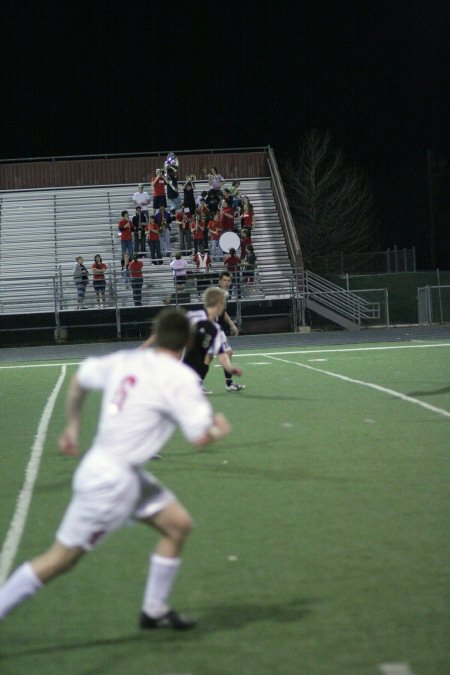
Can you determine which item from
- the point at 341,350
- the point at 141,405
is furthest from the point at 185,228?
the point at 141,405

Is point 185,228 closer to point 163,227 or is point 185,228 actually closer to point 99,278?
point 163,227

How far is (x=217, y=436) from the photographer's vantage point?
4887mm

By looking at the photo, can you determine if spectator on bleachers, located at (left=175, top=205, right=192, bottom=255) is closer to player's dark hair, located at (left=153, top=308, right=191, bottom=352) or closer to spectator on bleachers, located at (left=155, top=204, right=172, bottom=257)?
spectator on bleachers, located at (left=155, top=204, right=172, bottom=257)

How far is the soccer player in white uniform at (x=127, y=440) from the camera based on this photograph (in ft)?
16.2

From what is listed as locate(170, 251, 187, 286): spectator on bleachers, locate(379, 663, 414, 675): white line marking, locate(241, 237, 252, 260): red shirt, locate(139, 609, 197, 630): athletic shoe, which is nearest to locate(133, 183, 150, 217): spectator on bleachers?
locate(241, 237, 252, 260): red shirt

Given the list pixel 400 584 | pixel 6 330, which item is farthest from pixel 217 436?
pixel 6 330

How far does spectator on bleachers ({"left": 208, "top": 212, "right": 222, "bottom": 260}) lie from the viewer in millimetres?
37250

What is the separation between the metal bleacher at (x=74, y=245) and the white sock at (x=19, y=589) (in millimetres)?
28827

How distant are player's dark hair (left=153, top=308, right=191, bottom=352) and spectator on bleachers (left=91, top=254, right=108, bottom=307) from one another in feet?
96.2

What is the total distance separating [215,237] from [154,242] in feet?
6.73

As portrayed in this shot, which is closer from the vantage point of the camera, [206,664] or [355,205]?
[206,664]

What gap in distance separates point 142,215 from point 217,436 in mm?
33579

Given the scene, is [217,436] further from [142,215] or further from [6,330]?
[142,215]

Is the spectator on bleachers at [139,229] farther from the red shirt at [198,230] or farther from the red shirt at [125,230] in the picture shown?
the red shirt at [198,230]
